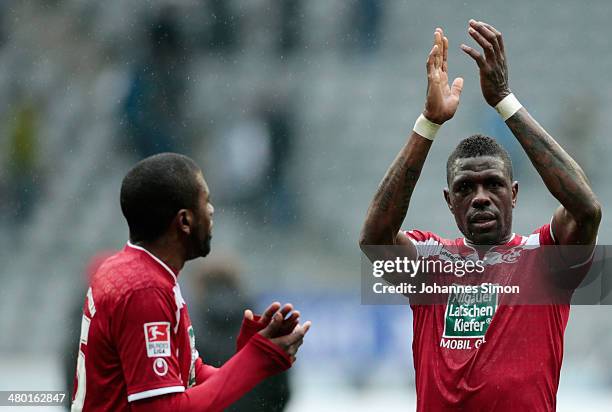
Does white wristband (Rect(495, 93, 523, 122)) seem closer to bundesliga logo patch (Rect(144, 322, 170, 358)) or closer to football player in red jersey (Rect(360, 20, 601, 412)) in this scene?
football player in red jersey (Rect(360, 20, 601, 412))

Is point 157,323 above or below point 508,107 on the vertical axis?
below

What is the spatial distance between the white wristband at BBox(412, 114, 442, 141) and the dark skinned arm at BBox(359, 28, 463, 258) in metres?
0.01

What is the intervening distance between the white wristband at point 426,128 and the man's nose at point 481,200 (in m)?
0.28

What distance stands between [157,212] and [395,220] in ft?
3.51

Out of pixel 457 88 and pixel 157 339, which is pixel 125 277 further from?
pixel 457 88

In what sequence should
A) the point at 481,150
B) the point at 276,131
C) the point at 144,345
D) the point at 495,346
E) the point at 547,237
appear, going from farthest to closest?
the point at 276,131, the point at 481,150, the point at 547,237, the point at 495,346, the point at 144,345

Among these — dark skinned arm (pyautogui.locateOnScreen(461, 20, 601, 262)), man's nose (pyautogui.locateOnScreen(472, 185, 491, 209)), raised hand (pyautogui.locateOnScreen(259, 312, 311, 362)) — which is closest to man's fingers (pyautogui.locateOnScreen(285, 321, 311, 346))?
raised hand (pyautogui.locateOnScreen(259, 312, 311, 362))

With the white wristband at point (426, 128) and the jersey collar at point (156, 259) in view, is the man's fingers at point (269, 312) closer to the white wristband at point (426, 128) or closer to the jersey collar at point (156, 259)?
the jersey collar at point (156, 259)

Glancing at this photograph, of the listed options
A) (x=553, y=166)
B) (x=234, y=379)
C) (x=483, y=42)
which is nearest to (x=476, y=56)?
(x=483, y=42)

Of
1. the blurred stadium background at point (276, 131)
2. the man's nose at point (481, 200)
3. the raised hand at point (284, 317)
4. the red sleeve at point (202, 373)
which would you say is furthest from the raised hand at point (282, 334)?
the blurred stadium background at point (276, 131)

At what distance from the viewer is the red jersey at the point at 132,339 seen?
2.47m

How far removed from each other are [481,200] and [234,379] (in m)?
1.23

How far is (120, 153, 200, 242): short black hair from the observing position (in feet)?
8.59

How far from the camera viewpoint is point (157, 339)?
2488mm
